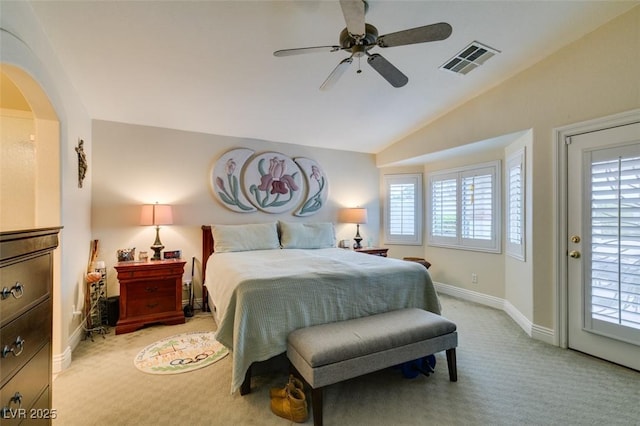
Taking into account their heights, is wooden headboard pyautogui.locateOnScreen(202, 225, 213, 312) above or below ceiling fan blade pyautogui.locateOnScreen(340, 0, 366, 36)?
below

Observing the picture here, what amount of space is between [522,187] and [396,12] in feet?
7.88

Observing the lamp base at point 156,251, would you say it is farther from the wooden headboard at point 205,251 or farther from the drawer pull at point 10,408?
the drawer pull at point 10,408

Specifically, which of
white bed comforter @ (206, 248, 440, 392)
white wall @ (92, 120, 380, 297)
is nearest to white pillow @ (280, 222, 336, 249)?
white wall @ (92, 120, 380, 297)

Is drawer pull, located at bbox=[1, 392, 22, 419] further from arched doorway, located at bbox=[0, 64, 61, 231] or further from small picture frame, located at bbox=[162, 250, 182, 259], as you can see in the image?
small picture frame, located at bbox=[162, 250, 182, 259]

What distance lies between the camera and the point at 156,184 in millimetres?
3709

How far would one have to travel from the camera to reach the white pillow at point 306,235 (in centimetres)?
405

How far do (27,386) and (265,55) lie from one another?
2690 mm

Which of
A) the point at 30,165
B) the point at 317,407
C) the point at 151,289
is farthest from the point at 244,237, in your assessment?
the point at 317,407

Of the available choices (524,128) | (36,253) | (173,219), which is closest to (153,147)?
(173,219)

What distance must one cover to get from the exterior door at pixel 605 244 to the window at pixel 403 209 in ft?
7.71

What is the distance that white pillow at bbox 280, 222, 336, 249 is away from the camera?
13.3 ft

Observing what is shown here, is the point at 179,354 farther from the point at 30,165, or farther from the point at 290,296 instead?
the point at 30,165

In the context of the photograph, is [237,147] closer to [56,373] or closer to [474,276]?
[56,373]

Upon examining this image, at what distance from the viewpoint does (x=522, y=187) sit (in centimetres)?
330
